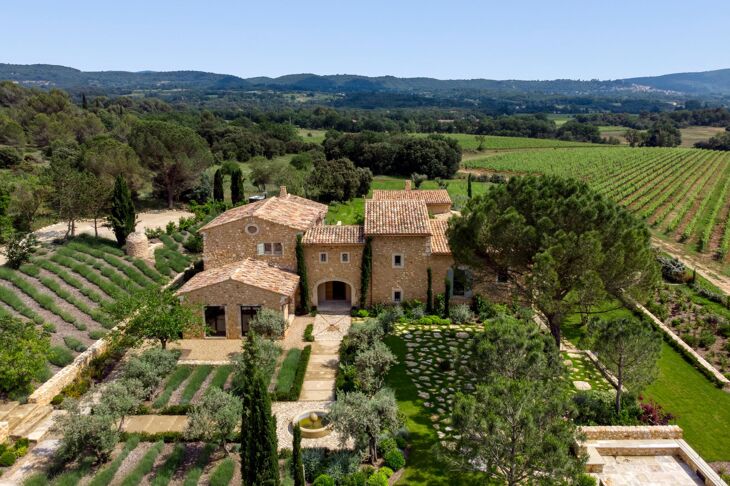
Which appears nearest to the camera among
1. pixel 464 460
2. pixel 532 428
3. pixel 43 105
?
pixel 532 428

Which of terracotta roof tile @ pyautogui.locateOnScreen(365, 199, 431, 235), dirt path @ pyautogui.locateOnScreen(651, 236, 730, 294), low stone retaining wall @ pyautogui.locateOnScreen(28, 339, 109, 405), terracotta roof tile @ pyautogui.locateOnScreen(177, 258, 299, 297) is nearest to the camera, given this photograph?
low stone retaining wall @ pyautogui.locateOnScreen(28, 339, 109, 405)

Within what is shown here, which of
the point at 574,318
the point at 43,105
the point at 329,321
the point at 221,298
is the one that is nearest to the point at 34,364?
the point at 221,298

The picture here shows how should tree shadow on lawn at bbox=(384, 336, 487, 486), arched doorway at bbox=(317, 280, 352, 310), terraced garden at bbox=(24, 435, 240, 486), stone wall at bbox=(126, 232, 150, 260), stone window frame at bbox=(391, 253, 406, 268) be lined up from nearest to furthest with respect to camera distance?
terraced garden at bbox=(24, 435, 240, 486) → tree shadow on lawn at bbox=(384, 336, 487, 486) → stone window frame at bbox=(391, 253, 406, 268) → arched doorway at bbox=(317, 280, 352, 310) → stone wall at bbox=(126, 232, 150, 260)

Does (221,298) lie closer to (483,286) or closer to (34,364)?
(34,364)

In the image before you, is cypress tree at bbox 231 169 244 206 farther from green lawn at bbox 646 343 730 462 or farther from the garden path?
green lawn at bbox 646 343 730 462

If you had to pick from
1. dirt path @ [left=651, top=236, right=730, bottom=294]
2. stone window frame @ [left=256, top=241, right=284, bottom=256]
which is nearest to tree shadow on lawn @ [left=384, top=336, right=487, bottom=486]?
stone window frame @ [left=256, top=241, right=284, bottom=256]

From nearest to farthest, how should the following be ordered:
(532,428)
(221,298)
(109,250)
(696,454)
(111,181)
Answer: (532,428) → (696,454) → (221,298) → (109,250) → (111,181)

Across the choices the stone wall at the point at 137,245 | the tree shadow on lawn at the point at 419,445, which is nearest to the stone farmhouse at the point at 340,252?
the tree shadow on lawn at the point at 419,445
